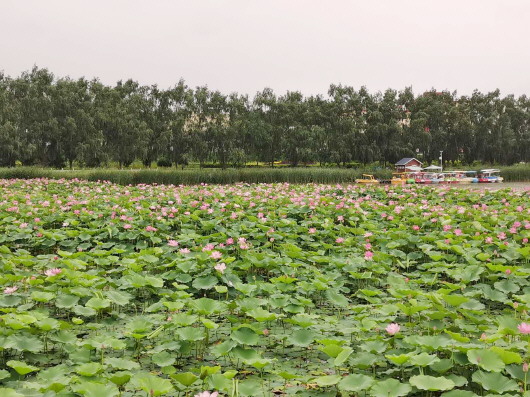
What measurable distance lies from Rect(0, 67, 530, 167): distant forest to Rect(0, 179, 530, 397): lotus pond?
95.8ft

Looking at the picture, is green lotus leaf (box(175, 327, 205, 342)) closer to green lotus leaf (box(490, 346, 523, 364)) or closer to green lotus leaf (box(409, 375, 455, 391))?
green lotus leaf (box(409, 375, 455, 391))

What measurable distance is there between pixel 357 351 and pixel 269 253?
199cm

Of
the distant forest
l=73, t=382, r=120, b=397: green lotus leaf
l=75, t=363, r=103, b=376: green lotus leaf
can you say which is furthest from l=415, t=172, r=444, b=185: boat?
l=73, t=382, r=120, b=397: green lotus leaf

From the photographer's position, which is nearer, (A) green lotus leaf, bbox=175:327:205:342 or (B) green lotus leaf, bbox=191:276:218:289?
(A) green lotus leaf, bbox=175:327:205:342

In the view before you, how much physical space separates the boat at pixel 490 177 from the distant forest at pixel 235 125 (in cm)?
956

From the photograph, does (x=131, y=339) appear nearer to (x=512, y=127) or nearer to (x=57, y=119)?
(x=57, y=119)

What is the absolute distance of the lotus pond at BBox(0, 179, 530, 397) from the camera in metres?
2.33

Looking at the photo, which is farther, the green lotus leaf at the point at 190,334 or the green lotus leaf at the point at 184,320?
the green lotus leaf at the point at 184,320

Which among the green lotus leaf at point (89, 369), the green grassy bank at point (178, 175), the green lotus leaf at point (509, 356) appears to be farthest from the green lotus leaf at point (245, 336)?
the green grassy bank at point (178, 175)

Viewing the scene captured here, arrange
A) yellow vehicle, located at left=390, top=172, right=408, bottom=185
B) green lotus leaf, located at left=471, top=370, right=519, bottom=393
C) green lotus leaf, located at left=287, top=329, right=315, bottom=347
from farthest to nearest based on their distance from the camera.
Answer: yellow vehicle, located at left=390, top=172, right=408, bottom=185 < green lotus leaf, located at left=287, top=329, right=315, bottom=347 < green lotus leaf, located at left=471, top=370, right=519, bottom=393

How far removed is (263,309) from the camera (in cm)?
344

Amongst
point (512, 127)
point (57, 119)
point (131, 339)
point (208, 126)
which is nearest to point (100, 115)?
point (57, 119)

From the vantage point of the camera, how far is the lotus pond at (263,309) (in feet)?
7.64

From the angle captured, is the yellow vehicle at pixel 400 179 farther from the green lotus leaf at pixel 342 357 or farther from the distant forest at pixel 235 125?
the green lotus leaf at pixel 342 357
